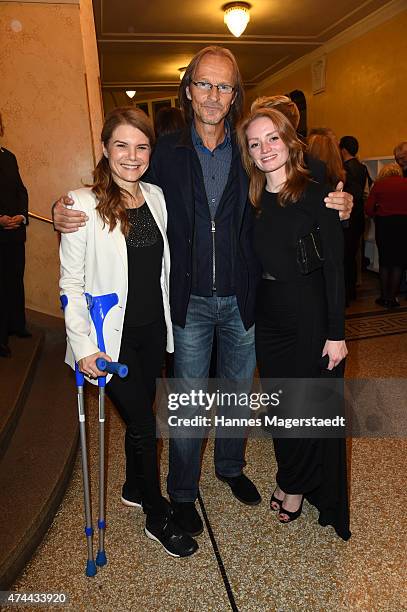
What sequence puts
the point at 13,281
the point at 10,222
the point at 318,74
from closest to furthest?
1. the point at 10,222
2. the point at 13,281
3. the point at 318,74

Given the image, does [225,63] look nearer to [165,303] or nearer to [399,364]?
[165,303]

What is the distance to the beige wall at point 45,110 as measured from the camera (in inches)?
173

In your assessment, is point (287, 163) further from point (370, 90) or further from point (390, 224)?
point (370, 90)

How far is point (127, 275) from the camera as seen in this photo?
1.77 m

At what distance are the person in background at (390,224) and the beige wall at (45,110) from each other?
10.5 feet

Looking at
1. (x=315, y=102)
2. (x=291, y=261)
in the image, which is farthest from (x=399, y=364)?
(x=315, y=102)

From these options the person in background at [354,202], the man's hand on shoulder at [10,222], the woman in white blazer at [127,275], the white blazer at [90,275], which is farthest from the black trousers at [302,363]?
the person in background at [354,202]

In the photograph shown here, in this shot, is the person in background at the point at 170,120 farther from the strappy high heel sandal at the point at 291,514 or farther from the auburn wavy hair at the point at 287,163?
the strappy high heel sandal at the point at 291,514

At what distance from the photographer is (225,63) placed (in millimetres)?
1862

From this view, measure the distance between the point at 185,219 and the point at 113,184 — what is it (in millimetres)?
302

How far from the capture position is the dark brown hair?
188 centimetres

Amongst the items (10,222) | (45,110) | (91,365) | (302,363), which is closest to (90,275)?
(91,365)

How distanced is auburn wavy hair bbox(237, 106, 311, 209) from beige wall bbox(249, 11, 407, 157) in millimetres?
5814

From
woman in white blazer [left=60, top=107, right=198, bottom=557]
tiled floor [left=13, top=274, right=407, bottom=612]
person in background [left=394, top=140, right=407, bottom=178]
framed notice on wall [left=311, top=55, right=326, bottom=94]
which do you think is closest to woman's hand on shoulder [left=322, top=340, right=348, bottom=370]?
woman in white blazer [left=60, top=107, right=198, bottom=557]
